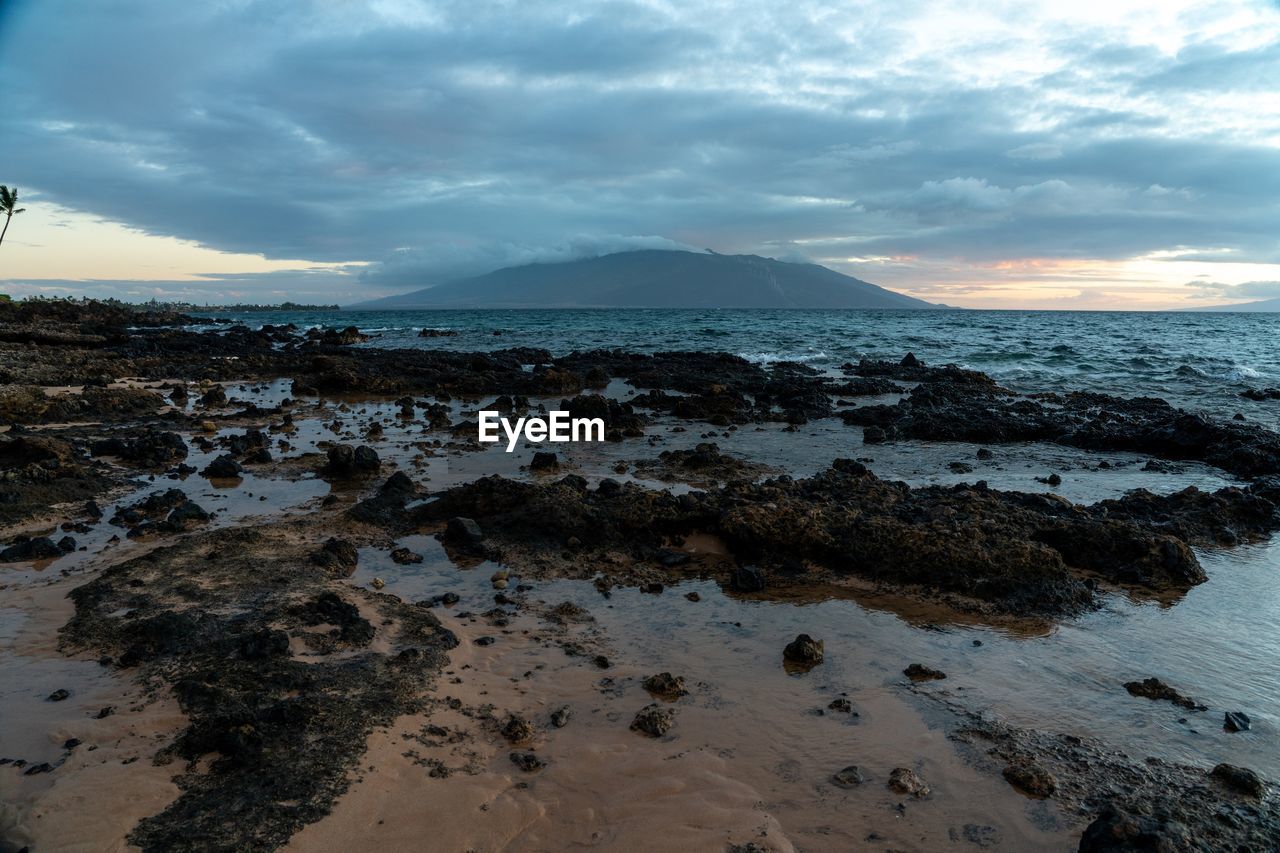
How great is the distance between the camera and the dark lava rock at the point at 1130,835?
344 cm

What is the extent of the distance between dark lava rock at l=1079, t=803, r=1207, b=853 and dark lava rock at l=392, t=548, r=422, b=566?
627cm

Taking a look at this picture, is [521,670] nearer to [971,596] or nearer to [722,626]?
[722,626]

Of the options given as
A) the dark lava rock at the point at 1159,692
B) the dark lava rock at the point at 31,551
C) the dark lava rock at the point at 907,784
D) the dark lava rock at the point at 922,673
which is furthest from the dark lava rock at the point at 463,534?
the dark lava rock at the point at 1159,692

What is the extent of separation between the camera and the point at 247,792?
12.7ft

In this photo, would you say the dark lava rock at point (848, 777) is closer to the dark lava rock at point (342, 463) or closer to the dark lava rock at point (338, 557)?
the dark lava rock at point (338, 557)

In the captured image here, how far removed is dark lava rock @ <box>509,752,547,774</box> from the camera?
4250mm

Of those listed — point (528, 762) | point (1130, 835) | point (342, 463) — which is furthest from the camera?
point (342, 463)

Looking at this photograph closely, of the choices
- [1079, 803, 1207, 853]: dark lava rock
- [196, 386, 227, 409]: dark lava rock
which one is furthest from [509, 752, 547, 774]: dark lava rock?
[196, 386, 227, 409]: dark lava rock

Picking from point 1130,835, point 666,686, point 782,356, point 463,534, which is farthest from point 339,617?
point 782,356

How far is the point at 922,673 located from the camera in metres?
5.37

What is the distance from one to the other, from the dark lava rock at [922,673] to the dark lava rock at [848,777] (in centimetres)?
131

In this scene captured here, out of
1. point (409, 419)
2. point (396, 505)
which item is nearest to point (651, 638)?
point (396, 505)

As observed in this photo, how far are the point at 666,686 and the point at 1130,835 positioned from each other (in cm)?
281

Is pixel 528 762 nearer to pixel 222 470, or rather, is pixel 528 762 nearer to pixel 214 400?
pixel 222 470
